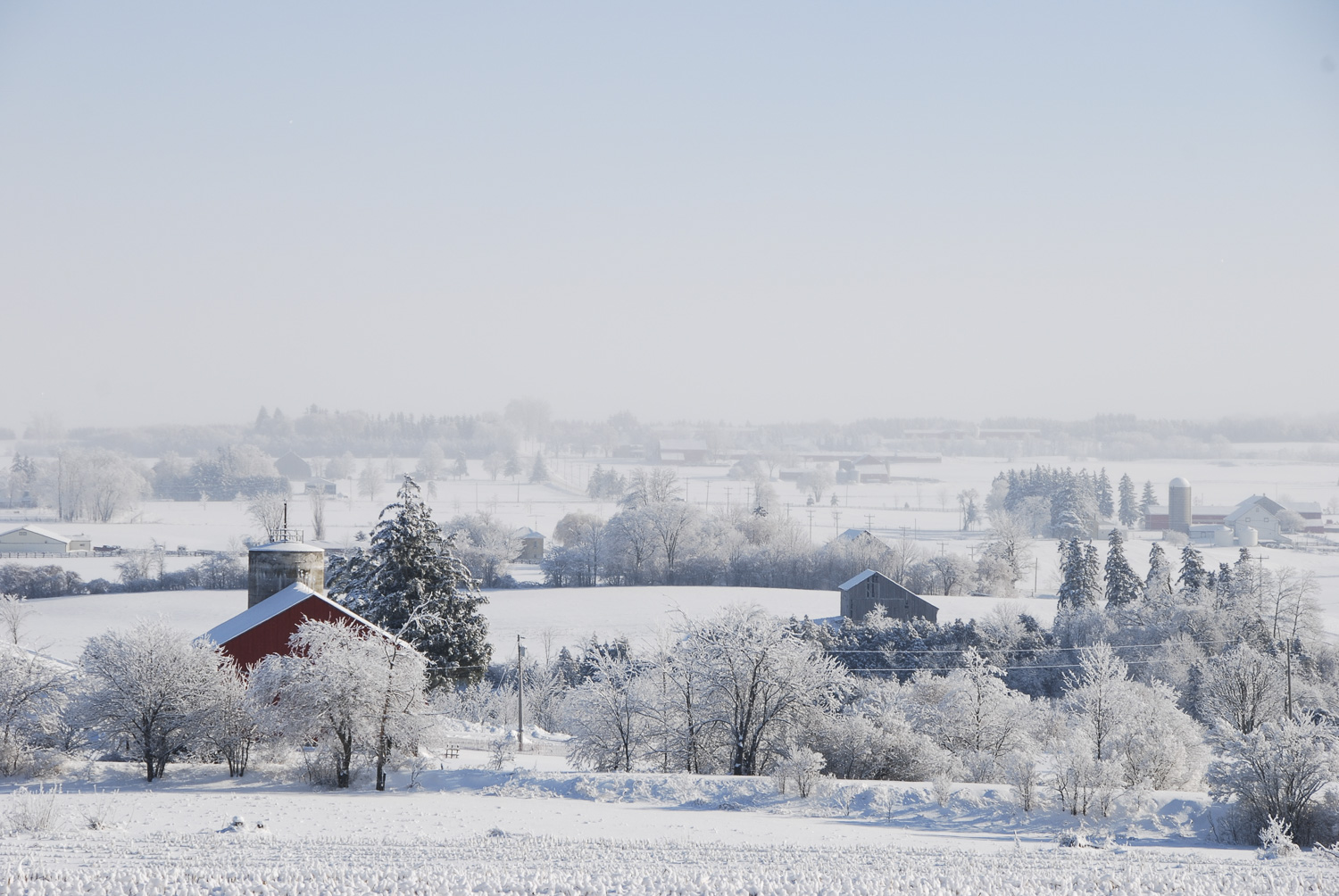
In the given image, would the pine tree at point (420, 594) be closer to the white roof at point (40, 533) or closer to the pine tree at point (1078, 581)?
the pine tree at point (1078, 581)

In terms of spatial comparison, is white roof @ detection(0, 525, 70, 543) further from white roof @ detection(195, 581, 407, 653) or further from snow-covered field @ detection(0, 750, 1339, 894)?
snow-covered field @ detection(0, 750, 1339, 894)

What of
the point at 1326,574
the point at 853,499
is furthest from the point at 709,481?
the point at 1326,574

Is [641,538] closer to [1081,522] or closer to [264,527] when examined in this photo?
[264,527]

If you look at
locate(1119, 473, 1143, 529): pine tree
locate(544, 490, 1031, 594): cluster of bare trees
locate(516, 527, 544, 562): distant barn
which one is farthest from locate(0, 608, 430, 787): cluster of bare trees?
locate(1119, 473, 1143, 529): pine tree

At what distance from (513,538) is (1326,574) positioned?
214ft

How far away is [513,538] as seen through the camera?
9275 cm

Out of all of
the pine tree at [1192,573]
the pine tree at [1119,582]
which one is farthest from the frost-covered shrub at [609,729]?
the pine tree at [1119,582]

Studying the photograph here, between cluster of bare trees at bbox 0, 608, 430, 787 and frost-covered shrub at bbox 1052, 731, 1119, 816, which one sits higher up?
cluster of bare trees at bbox 0, 608, 430, 787

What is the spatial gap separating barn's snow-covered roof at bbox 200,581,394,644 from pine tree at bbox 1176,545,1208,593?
161 feet

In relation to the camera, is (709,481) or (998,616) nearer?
(998,616)

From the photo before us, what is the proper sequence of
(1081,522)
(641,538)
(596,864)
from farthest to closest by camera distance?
(1081,522) → (641,538) → (596,864)

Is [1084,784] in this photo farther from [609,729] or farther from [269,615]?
[269,615]

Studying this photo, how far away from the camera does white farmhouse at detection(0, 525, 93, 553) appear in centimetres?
8581

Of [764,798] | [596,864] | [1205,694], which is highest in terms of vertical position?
[596,864]
